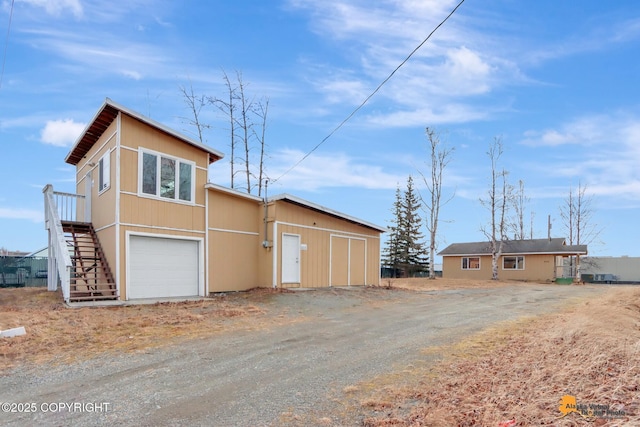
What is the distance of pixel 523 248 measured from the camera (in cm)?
3030

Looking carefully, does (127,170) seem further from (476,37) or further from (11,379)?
(476,37)

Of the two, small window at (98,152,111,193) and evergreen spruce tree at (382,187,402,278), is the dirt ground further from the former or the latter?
evergreen spruce tree at (382,187,402,278)

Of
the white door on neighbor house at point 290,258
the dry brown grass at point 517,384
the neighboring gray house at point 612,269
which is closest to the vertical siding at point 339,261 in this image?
the white door on neighbor house at point 290,258

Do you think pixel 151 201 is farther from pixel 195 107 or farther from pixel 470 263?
pixel 470 263

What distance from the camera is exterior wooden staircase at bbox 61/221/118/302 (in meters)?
10.2

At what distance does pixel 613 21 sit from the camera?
8.10 meters

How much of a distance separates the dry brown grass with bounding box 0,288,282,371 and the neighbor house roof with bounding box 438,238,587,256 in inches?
1000

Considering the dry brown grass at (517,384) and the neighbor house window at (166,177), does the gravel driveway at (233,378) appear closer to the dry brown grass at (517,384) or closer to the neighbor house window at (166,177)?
the dry brown grass at (517,384)

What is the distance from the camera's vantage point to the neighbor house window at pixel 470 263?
32453mm

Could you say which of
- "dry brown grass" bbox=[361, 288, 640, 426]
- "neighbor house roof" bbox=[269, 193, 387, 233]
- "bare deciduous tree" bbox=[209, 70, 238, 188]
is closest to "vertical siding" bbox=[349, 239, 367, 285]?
"neighbor house roof" bbox=[269, 193, 387, 233]

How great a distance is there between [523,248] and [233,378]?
3057 cm

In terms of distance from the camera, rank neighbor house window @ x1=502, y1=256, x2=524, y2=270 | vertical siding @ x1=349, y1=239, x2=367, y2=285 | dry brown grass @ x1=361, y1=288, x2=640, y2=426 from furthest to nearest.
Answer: neighbor house window @ x1=502, y1=256, x2=524, y2=270
vertical siding @ x1=349, y1=239, x2=367, y2=285
dry brown grass @ x1=361, y1=288, x2=640, y2=426

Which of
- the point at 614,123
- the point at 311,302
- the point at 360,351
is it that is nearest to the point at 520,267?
the point at 614,123

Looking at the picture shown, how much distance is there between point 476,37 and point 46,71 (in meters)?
11.4
